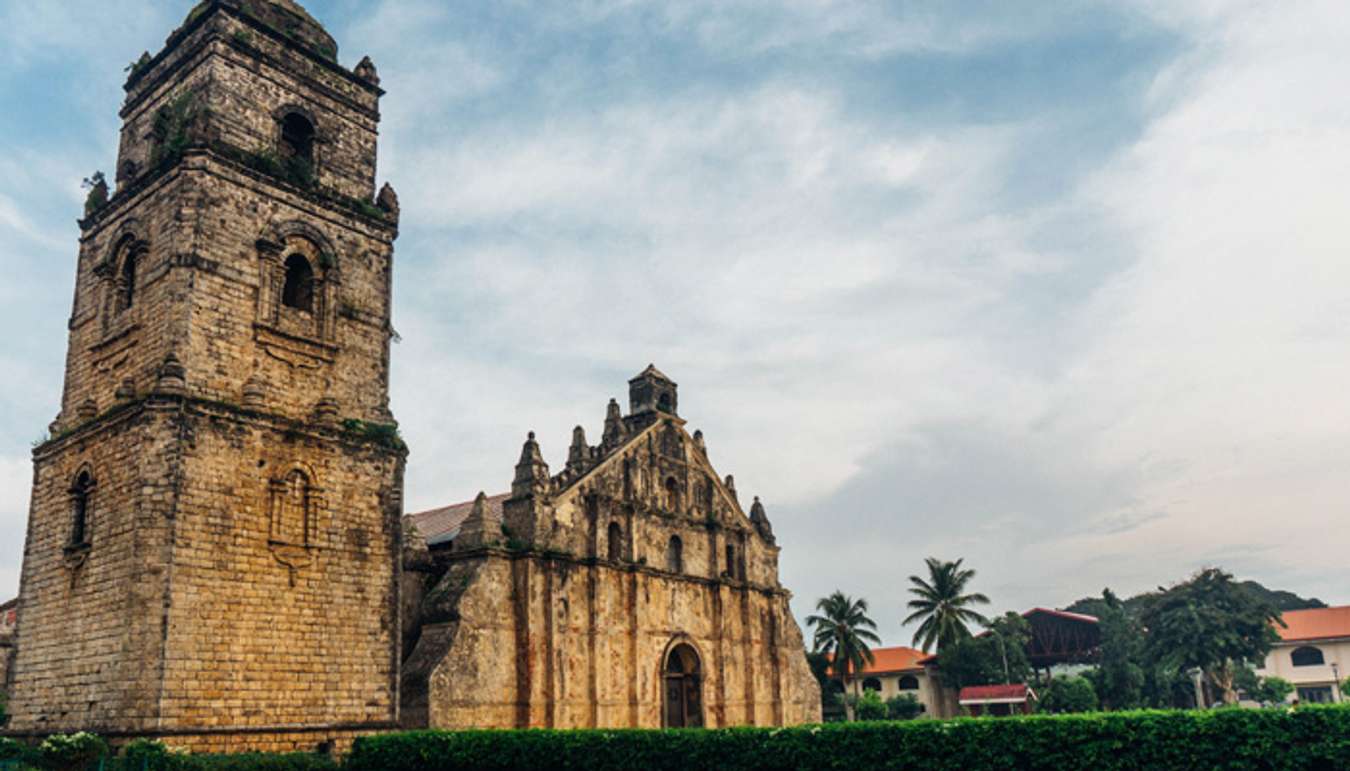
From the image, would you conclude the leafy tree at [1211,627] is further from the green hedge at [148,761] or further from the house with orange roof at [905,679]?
the green hedge at [148,761]

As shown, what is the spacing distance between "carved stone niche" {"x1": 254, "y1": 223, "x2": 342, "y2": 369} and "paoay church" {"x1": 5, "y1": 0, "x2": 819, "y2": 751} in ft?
0.17

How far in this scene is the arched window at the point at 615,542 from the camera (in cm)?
2877

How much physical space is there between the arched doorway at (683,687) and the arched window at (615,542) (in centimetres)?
330

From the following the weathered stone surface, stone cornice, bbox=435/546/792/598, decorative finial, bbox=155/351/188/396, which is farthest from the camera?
stone cornice, bbox=435/546/792/598

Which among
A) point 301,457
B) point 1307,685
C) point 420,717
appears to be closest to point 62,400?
point 301,457

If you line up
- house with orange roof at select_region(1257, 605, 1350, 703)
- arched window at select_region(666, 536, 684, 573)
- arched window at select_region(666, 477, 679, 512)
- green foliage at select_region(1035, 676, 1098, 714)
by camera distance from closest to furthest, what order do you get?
arched window at select_region(666, 536, 684, 573)
arched window at select_region(666, 477, 679, 512)
green foliage at select_region(1035, 676, 1098, 714)
house with orange roof at select_region(1257, 605, 1350, 703)

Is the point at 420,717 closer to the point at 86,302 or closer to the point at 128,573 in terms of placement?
the point at 128,573

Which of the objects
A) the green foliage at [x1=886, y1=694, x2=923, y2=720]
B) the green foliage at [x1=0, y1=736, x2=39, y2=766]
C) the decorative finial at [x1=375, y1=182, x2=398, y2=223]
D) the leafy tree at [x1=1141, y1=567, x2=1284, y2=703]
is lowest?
the green foliage at [x1=886, y1=694, x2=923, y2=720]

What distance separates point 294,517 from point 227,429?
215 cm

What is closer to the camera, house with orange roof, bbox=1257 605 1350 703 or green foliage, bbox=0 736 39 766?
green foliage, bbox=0 736 39 766

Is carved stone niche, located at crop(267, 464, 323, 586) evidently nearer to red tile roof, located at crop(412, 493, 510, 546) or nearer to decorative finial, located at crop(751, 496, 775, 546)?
red tile roof, located at crop(412, 493, 510, 546)

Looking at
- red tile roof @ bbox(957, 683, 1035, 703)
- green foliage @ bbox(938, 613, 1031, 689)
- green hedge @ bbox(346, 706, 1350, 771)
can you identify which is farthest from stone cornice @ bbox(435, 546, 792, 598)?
green foliage @ bbox(938, 613, 1031, 689)

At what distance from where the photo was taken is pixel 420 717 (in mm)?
21969

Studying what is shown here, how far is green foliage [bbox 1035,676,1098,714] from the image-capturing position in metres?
48.6
